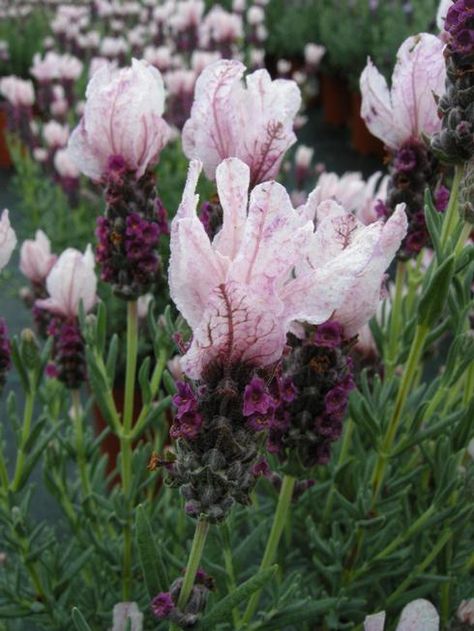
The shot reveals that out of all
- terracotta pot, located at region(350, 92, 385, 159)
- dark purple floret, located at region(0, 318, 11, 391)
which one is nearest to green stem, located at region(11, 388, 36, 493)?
dark purple floret, located at region(0, 318, 11, 391)

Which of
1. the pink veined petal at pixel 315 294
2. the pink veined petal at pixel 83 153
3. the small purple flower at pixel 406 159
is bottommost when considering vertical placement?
the pink veined petal at pixel 315 294

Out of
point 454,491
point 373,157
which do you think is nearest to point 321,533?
point 454,491

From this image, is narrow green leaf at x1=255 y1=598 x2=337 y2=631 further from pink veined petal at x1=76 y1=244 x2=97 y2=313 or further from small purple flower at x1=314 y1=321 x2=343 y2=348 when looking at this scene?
pink veined petal at x1=76 y1=244 x2=97 y2=313

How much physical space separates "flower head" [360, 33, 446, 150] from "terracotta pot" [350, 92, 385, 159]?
410cm

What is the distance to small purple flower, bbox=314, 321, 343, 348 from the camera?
816 mm

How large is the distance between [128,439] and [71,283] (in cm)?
28

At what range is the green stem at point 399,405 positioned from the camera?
96 centimetres

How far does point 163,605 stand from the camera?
76 cm

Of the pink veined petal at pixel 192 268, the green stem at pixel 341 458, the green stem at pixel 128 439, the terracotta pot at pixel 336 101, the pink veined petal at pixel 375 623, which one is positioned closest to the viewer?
the pink veined petal at pixel 192 268

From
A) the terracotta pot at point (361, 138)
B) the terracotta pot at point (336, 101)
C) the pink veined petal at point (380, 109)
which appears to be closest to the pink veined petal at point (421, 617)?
the pink veined petal at point (380, 109)

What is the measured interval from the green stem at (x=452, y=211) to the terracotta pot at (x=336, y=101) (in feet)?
17.4

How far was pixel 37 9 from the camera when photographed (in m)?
6.56

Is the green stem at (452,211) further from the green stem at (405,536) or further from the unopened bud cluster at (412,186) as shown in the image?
the green stem at (405,536)

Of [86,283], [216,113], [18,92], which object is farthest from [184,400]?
[18,92]
